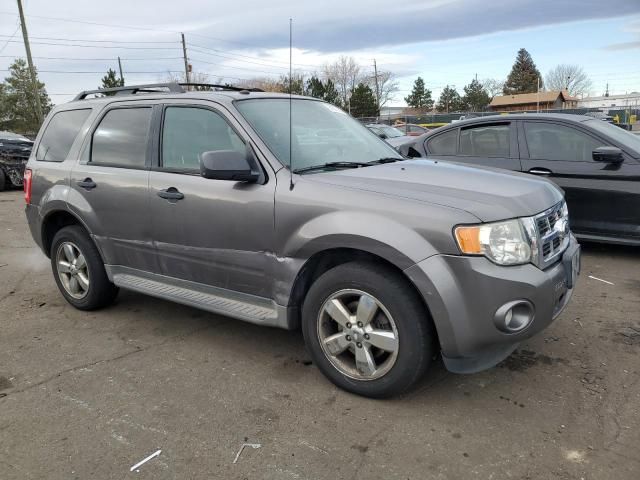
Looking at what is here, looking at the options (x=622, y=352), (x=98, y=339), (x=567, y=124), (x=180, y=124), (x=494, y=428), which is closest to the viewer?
(x=494, y=428)

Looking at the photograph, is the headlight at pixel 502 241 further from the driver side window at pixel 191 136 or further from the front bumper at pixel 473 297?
the driver side window at pixel 191 136

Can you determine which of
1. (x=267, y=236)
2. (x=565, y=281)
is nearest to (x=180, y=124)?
(x=267, y=236)

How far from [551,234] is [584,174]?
3.22 metres

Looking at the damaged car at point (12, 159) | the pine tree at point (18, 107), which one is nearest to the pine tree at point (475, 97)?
the pine tree at point (18, 107)

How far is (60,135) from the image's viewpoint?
187 inches

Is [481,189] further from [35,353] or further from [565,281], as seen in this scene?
[35,353]

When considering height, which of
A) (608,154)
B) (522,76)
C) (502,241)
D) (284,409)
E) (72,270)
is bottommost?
(284,409)

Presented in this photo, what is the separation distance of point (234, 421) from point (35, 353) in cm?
191

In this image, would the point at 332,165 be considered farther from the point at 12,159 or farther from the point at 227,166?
the point at 12,159

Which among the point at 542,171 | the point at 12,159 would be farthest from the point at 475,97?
the point at 542,171

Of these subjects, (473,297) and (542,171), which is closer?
(473,297)

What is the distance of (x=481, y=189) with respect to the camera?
3.00m

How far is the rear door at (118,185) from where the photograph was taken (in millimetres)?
3977

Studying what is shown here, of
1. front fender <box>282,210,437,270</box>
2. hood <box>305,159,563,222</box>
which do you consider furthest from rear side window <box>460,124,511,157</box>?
front fender <box>282,210,437,270</box>
